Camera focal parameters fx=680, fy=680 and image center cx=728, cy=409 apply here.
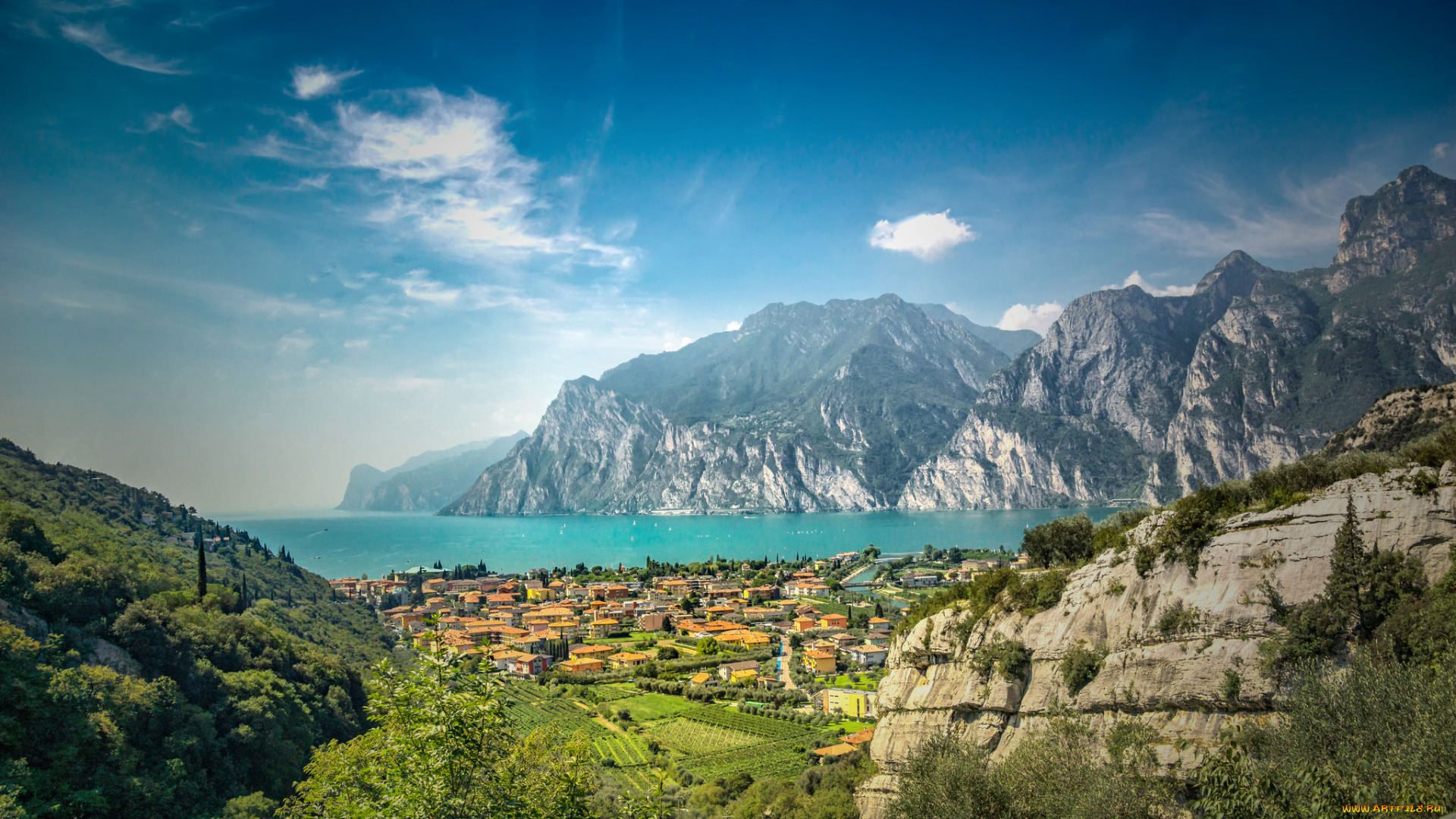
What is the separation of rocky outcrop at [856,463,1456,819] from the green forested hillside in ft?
61.1

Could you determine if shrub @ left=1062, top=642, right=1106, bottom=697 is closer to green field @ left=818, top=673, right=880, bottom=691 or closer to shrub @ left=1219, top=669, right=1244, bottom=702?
shrub @ left=1219, top=669, right=1244, bottom=702

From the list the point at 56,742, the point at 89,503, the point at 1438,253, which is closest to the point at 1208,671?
the point at 56,742

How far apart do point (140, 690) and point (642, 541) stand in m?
131

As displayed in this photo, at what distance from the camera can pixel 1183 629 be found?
9.29 metres

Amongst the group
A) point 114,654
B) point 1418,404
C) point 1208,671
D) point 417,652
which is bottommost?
point 114,654

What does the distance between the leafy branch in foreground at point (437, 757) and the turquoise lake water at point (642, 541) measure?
330 ft

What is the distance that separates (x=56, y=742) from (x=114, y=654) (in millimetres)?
7696

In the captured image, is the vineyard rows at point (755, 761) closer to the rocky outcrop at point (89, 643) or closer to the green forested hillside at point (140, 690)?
the green forested hillside at point (140, 690)

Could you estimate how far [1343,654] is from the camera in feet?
26.3

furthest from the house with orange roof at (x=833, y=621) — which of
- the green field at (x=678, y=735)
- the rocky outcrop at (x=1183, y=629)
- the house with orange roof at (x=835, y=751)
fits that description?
→ the rocky outcrop at (x=1183, y=629)

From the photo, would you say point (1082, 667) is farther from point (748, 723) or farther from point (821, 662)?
point (821, 662)

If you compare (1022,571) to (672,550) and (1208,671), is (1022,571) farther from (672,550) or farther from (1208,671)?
(672,550)

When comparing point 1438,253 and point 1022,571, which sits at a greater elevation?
point 1438,253

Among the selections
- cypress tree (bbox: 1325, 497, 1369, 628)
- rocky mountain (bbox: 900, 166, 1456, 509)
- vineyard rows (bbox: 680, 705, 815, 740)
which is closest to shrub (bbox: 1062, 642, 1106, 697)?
cypress tree (bbox: 1325, 497, 1369, 628)
